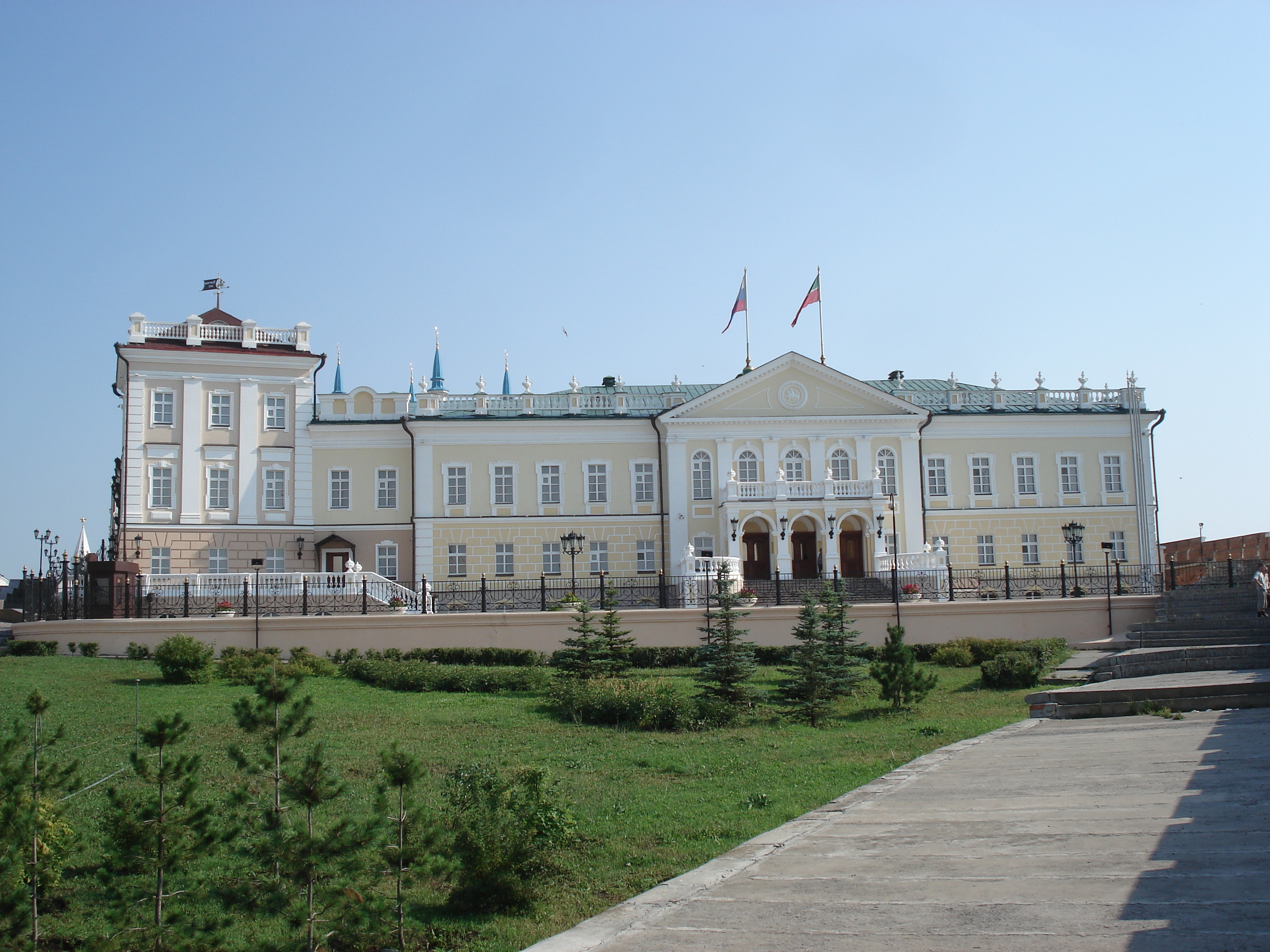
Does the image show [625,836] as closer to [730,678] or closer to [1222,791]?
[1222,791]

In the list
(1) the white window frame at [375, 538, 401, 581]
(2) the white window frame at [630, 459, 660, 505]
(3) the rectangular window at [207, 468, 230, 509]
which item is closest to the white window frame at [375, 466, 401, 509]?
(1) the white window frame at [375, 538, 401, 581]

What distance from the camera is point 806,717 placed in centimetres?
1684

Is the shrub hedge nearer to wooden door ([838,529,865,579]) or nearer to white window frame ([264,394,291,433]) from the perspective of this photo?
white window frame ([264,394,291,433])

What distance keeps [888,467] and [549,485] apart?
42.0 feet

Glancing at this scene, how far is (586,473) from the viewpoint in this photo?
4134 centimetres

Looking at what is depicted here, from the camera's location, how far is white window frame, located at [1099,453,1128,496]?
Answer: 42250 mm

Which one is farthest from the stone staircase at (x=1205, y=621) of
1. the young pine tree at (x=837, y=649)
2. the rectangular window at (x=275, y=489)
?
the rectangular window at (x=275, y=489)

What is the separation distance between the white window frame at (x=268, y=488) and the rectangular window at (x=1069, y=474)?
29.3 metres

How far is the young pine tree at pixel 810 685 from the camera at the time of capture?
55.0 ft

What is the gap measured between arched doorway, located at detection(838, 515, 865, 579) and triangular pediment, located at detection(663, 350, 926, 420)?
165 inches

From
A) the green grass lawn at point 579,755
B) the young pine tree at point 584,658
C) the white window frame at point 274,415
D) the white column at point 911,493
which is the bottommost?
the green grass lawn at point 579,755

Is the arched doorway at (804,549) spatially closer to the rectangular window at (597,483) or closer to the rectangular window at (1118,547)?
the rectangular window at (597,483)

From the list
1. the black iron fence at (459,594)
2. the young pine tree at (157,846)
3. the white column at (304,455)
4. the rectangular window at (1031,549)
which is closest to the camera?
the young pine tree at (157,846)

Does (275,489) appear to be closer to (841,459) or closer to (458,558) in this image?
(458,558)
